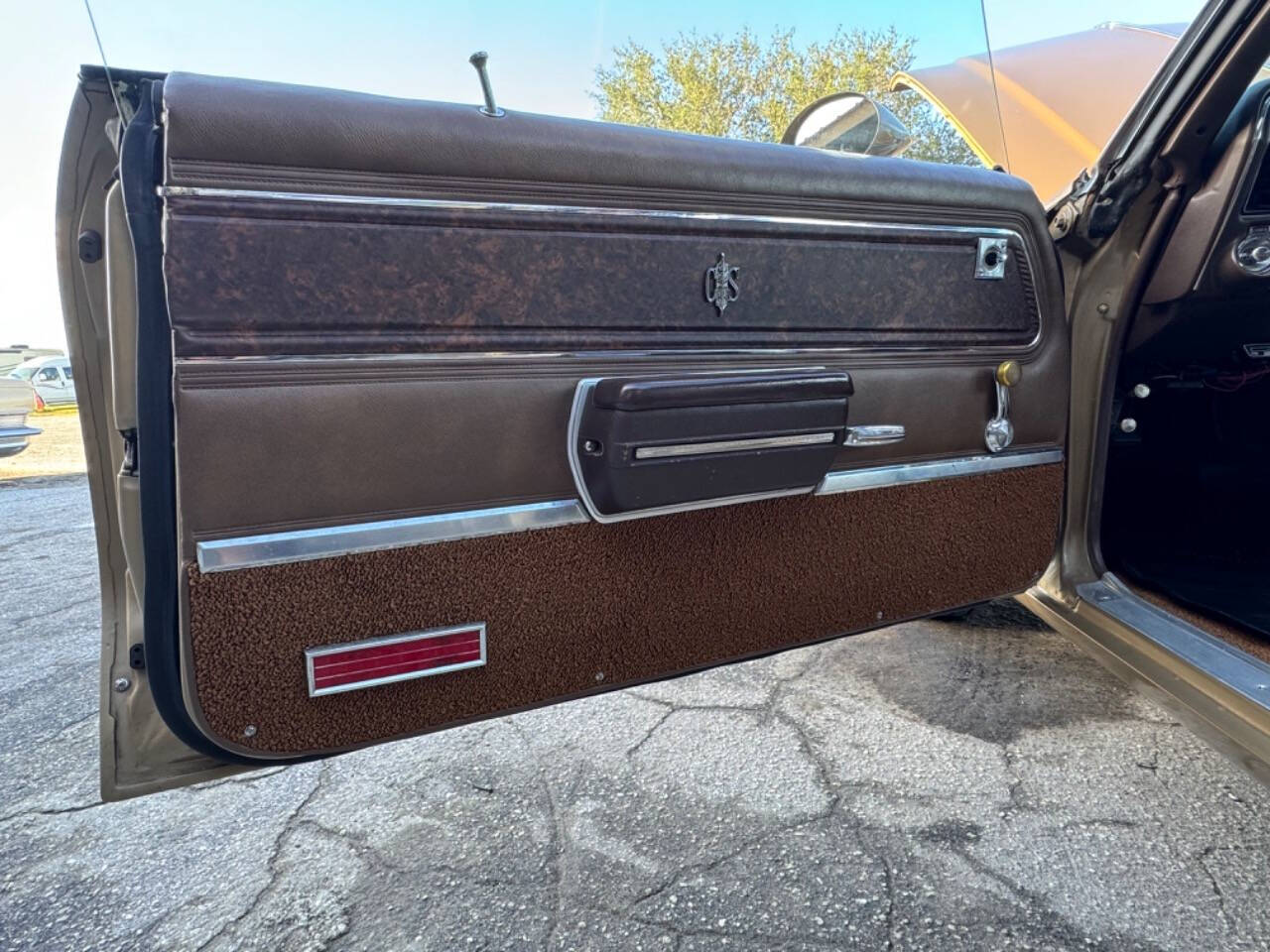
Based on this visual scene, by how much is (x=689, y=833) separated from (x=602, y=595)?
643mm

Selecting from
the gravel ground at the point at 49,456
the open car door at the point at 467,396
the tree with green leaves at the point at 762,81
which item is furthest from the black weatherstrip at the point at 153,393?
the gravel ground at the point at 49,456

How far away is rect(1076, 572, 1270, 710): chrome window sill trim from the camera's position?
117 cm

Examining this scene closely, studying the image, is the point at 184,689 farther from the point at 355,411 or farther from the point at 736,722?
the point at 736,722

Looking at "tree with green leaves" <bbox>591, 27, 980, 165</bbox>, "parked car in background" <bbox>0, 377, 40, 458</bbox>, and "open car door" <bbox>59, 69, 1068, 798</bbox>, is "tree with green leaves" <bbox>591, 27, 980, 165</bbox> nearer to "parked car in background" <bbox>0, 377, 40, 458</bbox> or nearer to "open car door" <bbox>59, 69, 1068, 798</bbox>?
"open car door" <bbox>59, 69, 1068, 798</bbox>

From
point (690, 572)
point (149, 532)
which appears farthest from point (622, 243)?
point (149, 532)

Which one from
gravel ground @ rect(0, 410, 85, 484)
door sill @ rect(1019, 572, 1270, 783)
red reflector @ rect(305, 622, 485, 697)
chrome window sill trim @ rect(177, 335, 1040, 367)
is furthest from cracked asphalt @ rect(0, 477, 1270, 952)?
gravel ground @ rect(0, 410, 85, 484)

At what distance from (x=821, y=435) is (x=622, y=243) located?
1.38 feet

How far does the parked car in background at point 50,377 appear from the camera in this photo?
14617 mm

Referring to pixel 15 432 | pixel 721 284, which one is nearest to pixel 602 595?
pixel 721 284

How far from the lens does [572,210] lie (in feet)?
3.28

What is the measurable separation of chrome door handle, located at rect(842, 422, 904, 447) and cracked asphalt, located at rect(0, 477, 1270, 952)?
2.56 feet

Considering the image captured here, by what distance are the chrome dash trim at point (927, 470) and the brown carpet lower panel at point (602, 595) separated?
19mm

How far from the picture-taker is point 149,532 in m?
0.85

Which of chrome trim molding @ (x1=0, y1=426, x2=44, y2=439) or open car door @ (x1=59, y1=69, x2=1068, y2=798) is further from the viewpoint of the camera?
chrome trim molding @ (x1=0, y1=426, x2=44, y2=439)
